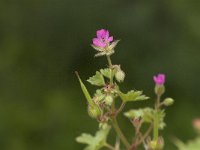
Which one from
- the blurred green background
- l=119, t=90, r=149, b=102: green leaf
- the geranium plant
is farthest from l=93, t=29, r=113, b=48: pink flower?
the blurred green background

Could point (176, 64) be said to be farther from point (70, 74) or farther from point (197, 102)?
point (70, 74)

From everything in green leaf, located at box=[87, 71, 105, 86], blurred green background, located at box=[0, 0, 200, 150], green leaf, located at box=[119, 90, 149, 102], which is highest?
blurred green background, located at box=[0, 0, 200, 150]

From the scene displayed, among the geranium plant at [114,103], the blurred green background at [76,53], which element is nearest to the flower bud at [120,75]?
the geranium plant at [114,103]

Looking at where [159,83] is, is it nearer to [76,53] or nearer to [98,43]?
[98,43]

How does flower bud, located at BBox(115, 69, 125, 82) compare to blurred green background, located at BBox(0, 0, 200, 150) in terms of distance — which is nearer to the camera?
flower bud, located at BBox(115, 69, 125, 82)

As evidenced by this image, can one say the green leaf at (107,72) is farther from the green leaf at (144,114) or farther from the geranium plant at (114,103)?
the green leaf at (144,114)

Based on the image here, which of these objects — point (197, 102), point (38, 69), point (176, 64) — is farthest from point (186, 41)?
point (38, 69)

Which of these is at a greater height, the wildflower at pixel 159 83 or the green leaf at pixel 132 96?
the green leaf at pixel 132 96

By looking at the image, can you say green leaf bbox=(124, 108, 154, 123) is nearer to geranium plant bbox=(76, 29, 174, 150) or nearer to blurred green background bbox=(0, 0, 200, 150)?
geranium plant bbox=(76, 29, 174, 150)
